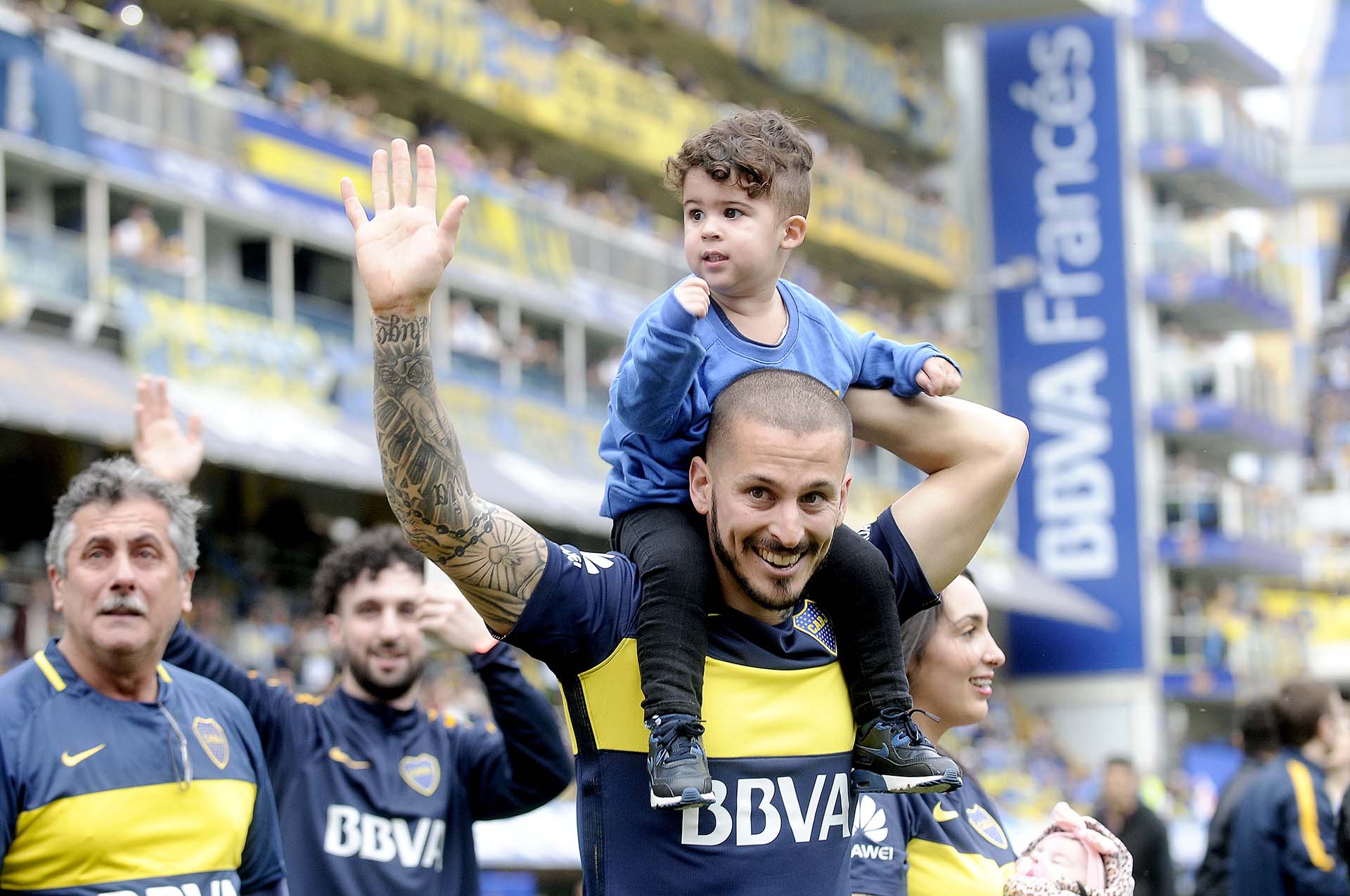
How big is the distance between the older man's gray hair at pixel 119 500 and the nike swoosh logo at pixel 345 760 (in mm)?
1423

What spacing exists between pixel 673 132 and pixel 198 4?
9.99m

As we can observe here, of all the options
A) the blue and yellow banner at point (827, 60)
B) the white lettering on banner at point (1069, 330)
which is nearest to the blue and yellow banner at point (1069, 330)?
the white lettering on banner at point (1069, 330)

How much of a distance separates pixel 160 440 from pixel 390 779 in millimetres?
1311

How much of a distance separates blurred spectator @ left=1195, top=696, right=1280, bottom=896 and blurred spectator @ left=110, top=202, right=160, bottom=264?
12649mm

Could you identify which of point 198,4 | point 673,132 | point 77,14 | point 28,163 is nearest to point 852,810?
point 28,163

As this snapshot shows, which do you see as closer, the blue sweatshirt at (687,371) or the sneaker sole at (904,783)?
the blue sweatshirt at (687,371)

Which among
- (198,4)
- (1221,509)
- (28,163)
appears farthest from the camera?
(1221,509)

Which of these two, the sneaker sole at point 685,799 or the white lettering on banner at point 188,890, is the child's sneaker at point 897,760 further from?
the white lettering on banner at point 188,890

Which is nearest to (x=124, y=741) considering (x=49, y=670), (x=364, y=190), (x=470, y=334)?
(x=49, y=670)

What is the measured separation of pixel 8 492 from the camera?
757 inches

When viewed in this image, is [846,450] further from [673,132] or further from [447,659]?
[673,132]

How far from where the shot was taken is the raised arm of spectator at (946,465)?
434 cm

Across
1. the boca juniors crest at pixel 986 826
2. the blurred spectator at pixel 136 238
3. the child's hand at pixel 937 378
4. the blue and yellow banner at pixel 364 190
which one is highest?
the blue and yellow banner at pixel 364 190

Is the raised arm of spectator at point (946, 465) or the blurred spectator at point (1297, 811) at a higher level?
the raised arm of spectator at point (946, 465)
